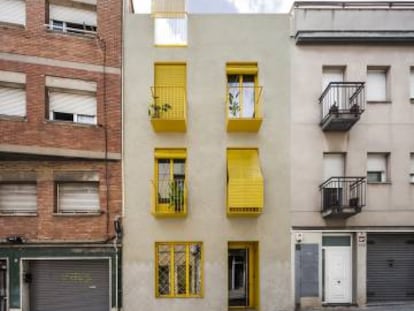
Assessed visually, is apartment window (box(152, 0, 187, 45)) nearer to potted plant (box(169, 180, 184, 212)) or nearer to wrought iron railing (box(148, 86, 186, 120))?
wrought iron railing (box(148, 86, 186, 120))

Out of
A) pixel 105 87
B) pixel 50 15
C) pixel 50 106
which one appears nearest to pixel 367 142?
pixel 105 87

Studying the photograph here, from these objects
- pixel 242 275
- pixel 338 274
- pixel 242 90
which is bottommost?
pixel 242 275

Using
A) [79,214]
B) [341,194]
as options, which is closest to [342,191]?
[341,194]

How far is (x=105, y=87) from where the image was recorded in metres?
11.6

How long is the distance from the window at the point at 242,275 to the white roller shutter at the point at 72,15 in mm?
8865

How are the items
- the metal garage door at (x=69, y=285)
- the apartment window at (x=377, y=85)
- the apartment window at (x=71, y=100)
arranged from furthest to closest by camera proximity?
the apartment window at (x=377, y=85), the metal garage door at (x=69, y=285), the apartment window at (x=71, y=100)

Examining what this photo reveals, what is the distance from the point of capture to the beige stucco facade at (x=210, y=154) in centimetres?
1131

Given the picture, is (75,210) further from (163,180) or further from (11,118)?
(11,118)

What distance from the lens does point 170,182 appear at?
1145cm

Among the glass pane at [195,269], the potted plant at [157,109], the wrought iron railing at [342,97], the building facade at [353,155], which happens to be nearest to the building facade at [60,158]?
the potted plant at [157,109]

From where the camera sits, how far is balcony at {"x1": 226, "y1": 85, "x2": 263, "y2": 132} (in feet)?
37.3

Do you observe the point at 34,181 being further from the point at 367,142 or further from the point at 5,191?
the point at 367,142

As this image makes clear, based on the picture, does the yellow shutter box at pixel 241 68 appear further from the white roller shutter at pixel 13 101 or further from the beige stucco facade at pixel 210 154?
the white roller shutter at pixel 13 101

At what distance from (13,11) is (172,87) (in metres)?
5.57
